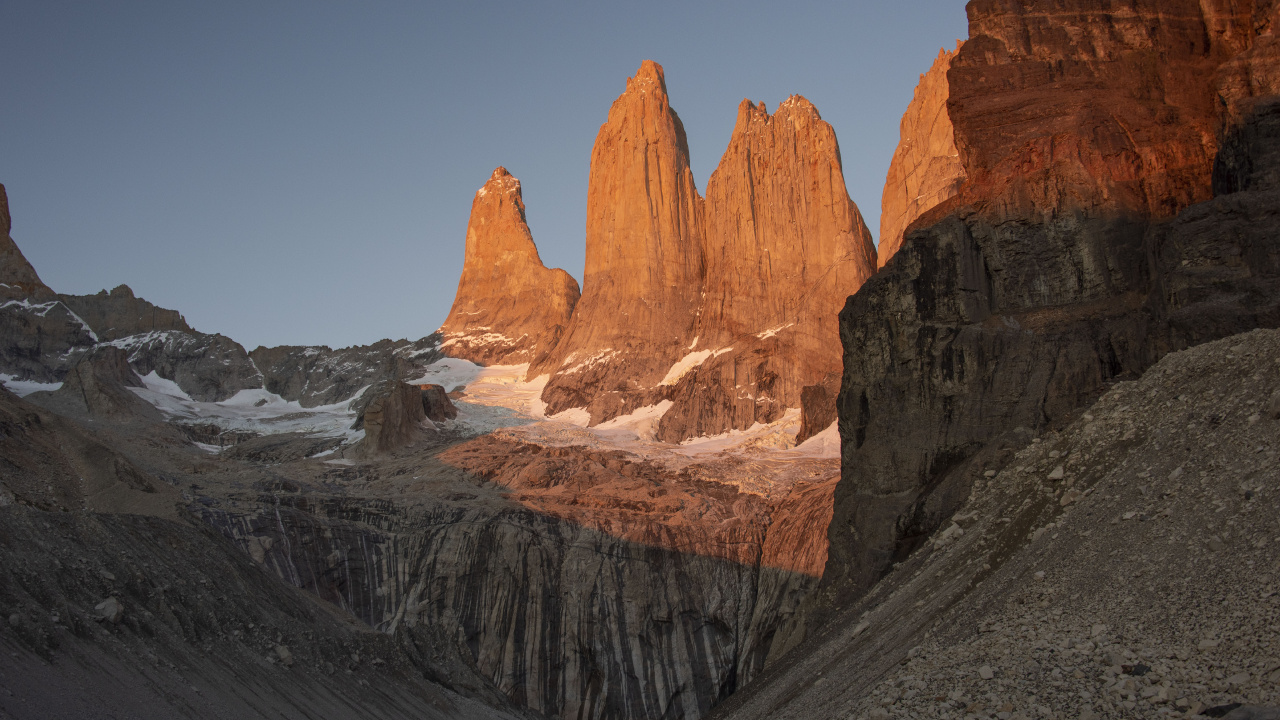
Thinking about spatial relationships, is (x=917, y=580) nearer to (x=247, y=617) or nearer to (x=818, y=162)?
(x=247, y=617)

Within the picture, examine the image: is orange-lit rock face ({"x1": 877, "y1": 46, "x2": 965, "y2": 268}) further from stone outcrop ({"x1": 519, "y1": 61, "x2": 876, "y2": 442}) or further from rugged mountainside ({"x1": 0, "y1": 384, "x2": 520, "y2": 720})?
rugged mountainside ({"x1": 0, "y1": 384, "x2": 520, "y2": 720})

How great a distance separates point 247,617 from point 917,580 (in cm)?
1879

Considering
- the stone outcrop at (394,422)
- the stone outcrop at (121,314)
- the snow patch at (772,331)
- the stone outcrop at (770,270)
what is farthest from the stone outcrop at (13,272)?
the snow patch at (772,331)

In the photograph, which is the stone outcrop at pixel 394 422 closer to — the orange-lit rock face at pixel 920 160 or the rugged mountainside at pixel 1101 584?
the orange-lit rock face at pixel 920 160

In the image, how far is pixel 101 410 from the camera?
255 ft

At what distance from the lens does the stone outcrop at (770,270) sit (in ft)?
256

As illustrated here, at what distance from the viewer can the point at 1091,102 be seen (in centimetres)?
3497

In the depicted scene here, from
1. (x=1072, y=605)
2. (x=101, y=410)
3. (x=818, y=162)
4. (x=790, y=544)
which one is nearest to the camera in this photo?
(x=1072, y=605)

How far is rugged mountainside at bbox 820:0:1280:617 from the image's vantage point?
1153 inches

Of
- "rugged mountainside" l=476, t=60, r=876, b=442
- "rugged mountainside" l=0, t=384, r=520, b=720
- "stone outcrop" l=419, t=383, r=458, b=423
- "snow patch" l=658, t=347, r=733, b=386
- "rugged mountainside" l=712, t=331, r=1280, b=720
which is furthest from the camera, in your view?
"snow patch" l=658, t=347, r=733, b=386

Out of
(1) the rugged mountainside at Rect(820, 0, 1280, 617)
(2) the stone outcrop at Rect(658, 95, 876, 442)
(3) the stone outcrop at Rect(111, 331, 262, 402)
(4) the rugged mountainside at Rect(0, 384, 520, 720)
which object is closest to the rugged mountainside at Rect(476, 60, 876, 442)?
(2) the stone outcrop at Rect(658, 95, 876, 442)

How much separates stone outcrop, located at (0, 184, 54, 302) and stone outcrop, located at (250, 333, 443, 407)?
70.4 ft

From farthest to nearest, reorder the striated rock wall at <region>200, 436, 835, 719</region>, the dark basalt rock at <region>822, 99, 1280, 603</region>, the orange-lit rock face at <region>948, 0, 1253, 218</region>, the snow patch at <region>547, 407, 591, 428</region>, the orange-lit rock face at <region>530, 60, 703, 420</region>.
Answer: the orange-lit rock face at <region>530, 60, 703, 420</region> → the snow patch at <region>547, 407, 591, 428</region> → the striated rock wall at <region>200, 436, 835, 719</region> → the orange-lit rock face at <region>948, 0, 1253, 218</region> → the dark basalt rock at <region>822, 99, 1280, 603</region>

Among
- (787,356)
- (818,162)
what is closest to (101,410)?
(787,356)
